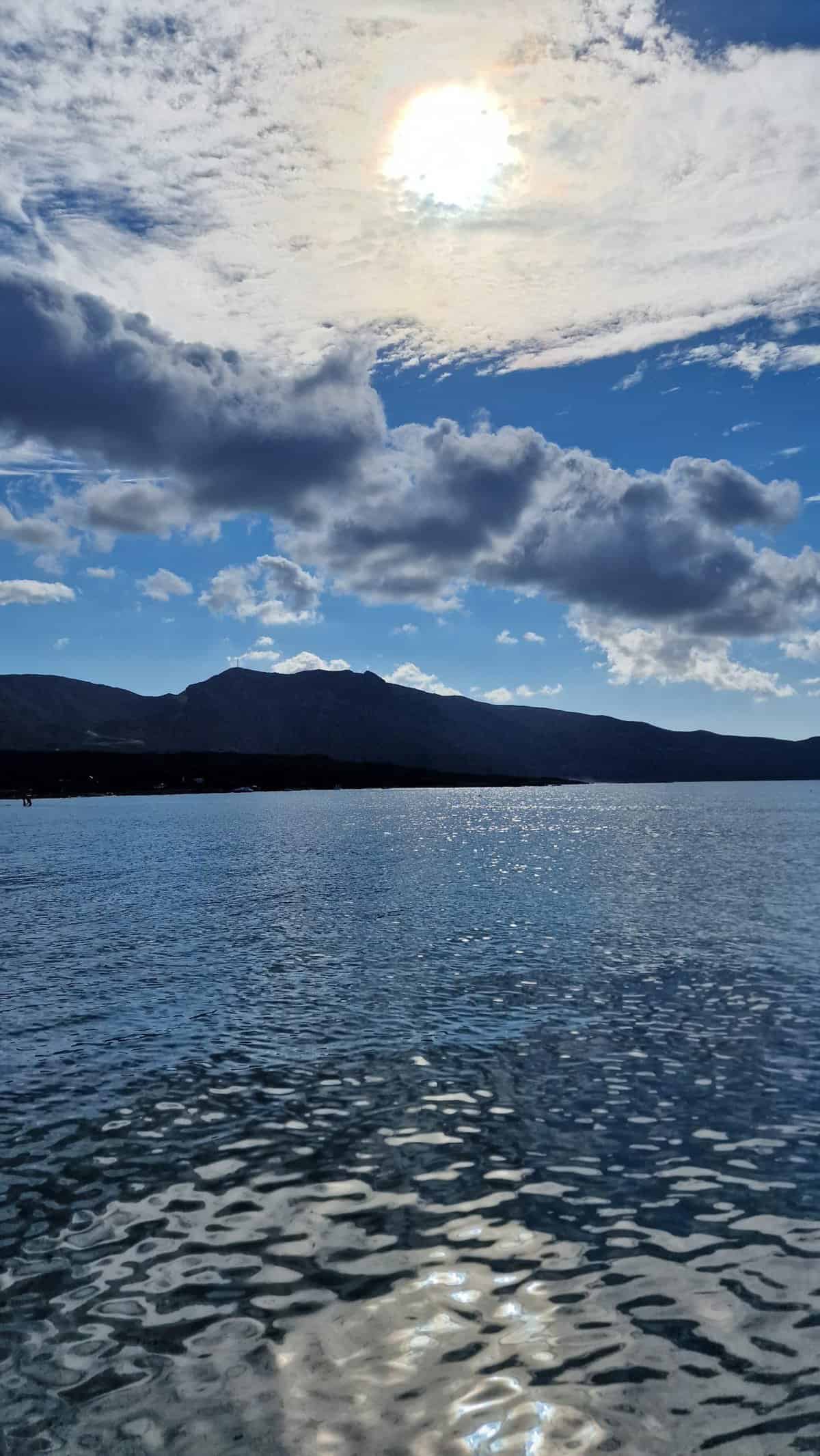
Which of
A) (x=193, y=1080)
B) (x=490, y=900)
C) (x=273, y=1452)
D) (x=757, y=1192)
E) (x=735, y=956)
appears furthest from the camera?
(x=490, y=900)

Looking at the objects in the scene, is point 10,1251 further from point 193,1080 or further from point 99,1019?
point 99,1019

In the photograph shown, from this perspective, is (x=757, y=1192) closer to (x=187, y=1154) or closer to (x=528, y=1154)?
(x=528, y=1154)

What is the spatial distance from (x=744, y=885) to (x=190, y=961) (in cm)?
5053

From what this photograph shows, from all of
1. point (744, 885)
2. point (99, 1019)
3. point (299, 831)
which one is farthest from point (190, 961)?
point (299, 831)

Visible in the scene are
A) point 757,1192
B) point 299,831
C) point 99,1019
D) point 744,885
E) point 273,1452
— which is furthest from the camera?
point 299,831

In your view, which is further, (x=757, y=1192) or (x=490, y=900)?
(x=490, y=900)

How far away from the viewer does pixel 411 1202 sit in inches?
770

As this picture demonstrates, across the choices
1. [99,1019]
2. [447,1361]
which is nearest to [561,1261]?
[447,1361]

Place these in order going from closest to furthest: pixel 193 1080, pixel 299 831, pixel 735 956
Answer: pixel 193 1080 → pixel 735 956 → pixel 299 831

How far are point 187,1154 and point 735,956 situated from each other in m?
33.2

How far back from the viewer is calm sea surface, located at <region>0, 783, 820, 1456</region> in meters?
13.1

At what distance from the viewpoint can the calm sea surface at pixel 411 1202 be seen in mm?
13086

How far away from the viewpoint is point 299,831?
560 ft

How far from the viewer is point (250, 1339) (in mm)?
14609
